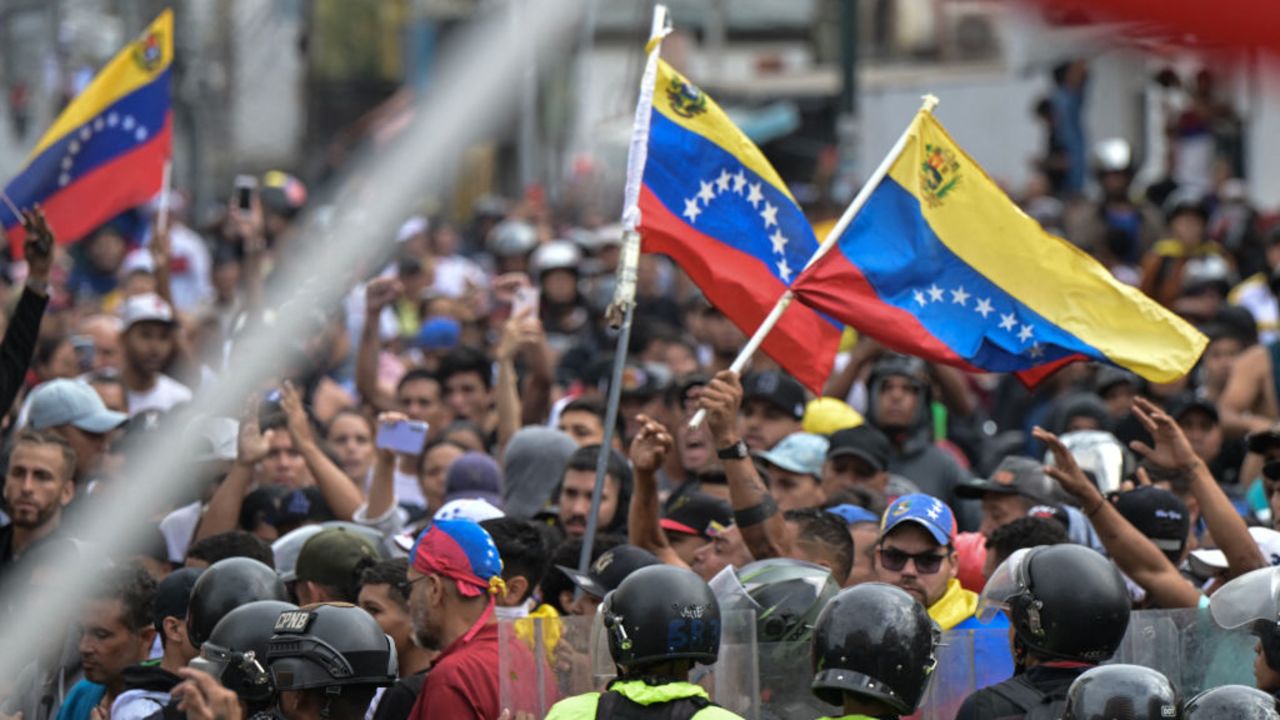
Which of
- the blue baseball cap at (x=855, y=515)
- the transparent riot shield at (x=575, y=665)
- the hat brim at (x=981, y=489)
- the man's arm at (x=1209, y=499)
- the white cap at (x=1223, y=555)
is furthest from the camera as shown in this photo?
the hat brim at (x=981, y=489)

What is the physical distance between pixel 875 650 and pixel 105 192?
324 inches

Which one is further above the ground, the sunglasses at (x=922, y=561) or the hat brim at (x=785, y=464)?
the sunglasses at (x=922, y=561)

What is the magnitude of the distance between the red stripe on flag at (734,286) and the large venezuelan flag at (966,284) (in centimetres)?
37

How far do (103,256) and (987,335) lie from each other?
42.3 feet

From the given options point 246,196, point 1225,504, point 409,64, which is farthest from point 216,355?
point 409,64

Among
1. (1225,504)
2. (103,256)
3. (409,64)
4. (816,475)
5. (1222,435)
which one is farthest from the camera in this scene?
(409,64)

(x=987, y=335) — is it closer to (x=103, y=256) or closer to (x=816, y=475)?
(x=816, y=475)

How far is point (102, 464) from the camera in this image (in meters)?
10.2

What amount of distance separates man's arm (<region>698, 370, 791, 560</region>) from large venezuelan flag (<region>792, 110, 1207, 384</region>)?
877 mm

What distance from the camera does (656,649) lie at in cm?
542

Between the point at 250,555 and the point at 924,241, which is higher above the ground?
the point at 924,241

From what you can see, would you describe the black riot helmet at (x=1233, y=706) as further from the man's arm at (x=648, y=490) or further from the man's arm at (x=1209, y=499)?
the man's arm at (x=648, y=490)

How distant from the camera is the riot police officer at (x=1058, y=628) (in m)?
5.57

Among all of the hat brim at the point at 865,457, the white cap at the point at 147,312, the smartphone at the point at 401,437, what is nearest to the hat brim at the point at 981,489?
the hat brim at the point at 865,457
